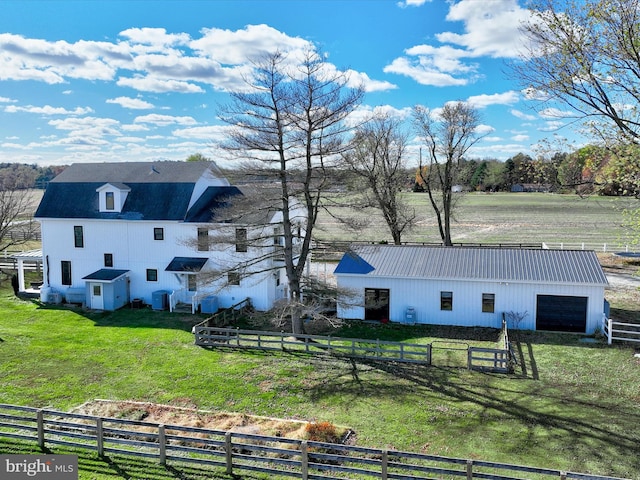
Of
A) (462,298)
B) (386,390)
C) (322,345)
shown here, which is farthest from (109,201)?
(386,390)

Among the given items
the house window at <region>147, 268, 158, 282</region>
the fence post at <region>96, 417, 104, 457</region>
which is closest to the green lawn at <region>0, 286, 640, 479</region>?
the fence post at <region>96, 417, 104, 457</region>

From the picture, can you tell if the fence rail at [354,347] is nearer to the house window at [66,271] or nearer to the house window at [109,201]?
the house window at [109,201]

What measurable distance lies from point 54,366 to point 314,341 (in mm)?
10010

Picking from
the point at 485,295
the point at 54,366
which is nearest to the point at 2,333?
the point at 54,366

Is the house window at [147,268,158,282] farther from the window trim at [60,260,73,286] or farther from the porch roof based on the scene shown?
the window trim at [60,260,73,286]

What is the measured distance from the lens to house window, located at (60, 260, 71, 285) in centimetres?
2927

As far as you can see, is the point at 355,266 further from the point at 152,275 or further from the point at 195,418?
the point at 195,418

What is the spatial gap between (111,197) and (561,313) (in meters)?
24.6

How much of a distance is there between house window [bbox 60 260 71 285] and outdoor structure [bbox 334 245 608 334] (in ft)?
54.1

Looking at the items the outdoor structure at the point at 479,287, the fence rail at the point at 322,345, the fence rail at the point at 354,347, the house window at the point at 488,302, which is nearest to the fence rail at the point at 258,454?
the fence rail at the point at 354,347

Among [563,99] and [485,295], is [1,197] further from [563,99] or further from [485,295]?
[563,99]

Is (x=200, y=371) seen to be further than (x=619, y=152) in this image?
Yes

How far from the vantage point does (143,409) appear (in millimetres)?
14203

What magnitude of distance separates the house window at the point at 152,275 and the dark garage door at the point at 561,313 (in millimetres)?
19872
